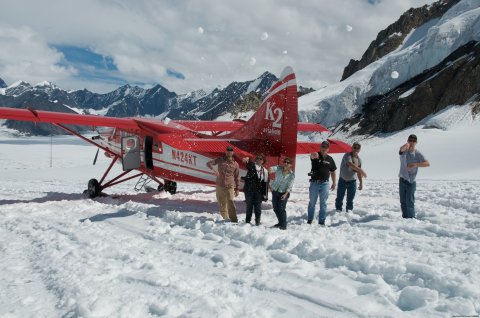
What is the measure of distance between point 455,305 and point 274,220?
174 inches

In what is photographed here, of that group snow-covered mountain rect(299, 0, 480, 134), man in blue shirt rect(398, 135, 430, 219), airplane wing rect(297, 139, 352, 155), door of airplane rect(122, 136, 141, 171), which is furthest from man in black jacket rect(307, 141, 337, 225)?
snow-covered mountain rect(299, 0, 480, 134)

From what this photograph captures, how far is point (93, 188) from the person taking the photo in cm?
1185

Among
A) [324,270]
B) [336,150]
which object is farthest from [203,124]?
[324,270]

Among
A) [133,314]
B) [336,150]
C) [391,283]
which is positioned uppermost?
[336,150]

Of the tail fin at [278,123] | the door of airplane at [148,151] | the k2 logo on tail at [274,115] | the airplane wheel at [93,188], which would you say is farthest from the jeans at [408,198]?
the airplane wheel at [93,188]

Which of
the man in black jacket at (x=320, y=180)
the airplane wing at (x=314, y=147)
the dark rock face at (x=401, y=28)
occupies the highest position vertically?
the dark rock face at (x=401, y=28)

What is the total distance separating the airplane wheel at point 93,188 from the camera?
1179cm

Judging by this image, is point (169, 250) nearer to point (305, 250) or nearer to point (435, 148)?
point (305, 250)

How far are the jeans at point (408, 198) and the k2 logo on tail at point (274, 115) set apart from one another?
285cm

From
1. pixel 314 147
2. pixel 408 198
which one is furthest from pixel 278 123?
pixel 408 198

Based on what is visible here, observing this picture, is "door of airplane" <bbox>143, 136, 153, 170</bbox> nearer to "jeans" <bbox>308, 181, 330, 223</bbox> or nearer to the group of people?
the group of people

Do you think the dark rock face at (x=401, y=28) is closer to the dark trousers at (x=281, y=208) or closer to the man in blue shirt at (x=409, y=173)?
the man in blue shirt at (x=409, y=173)

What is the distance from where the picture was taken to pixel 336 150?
10695 mm

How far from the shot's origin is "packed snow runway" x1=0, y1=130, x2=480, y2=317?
3.65 m
